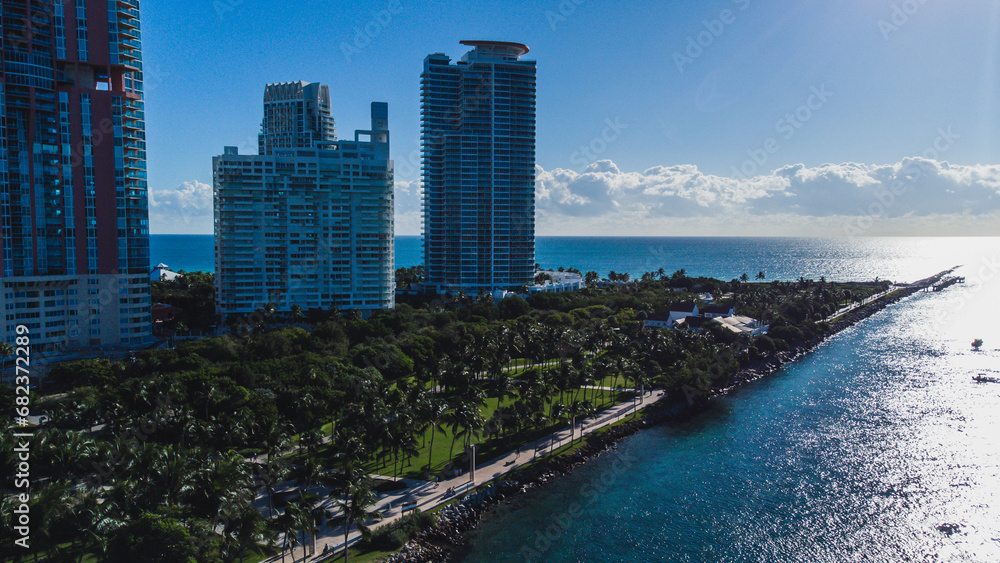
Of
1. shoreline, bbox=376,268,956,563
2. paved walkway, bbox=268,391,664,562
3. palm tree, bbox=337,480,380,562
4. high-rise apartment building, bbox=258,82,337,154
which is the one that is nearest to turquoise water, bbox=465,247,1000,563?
shoreline, bbox=376,268,956,563

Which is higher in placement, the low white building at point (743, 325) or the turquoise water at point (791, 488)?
the low white building at point (743, 325)

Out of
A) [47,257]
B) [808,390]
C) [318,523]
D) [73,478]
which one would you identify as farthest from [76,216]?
[808,390]

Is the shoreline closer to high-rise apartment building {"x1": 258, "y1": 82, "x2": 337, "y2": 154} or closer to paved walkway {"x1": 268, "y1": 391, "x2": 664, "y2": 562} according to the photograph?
paved walkway {"x1": 268, "y1": 391, "x2": 664, "y2": 562}

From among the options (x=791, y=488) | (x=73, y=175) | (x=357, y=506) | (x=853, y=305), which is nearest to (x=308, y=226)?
(x=73, y=175)

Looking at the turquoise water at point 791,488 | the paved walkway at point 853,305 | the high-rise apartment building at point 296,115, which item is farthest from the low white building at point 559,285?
the turquoise water at point 791,488

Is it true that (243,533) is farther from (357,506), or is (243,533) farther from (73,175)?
(73,175)

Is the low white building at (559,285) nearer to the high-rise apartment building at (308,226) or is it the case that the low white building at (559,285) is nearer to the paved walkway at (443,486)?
the high-rise apartment building at (308,226)

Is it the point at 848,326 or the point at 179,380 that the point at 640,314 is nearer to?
the point at 848,326
